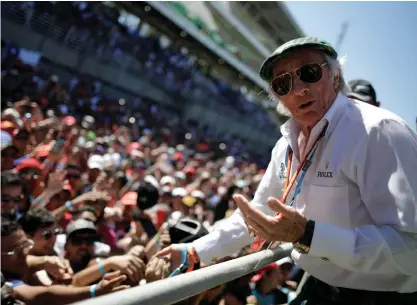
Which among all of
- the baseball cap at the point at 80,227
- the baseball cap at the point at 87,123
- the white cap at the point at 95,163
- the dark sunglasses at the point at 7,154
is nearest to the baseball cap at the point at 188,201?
the white cap at the point at 95,163

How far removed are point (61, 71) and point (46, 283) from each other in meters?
14.3

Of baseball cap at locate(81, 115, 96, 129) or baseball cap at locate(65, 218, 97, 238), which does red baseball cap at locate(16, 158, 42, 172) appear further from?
baseball cap at locate(81, 115, 96, 129)

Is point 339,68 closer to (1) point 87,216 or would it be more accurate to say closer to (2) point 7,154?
(1) point 87,216

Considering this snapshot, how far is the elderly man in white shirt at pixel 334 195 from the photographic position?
134 cm

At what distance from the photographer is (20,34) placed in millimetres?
13688

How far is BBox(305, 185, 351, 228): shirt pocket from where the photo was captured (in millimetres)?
1547

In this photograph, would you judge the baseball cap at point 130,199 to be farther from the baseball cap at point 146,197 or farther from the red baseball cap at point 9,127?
the red baseball cap at point 9,127

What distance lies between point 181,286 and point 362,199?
0.85 m

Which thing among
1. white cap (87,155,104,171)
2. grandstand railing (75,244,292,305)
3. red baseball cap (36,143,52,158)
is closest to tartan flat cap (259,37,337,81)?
grandstand railing (75,244,292,305)

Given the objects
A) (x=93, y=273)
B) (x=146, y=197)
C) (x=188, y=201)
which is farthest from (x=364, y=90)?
(x=188, y=201)

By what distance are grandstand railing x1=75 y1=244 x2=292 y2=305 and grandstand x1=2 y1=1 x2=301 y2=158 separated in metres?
6.37

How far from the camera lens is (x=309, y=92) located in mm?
1734

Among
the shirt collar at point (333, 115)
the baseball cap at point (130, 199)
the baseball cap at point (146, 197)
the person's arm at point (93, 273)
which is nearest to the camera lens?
the shirt collar at point (333, 115)

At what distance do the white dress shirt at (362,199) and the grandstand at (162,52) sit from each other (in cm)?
598
